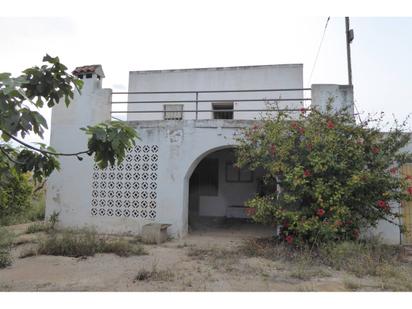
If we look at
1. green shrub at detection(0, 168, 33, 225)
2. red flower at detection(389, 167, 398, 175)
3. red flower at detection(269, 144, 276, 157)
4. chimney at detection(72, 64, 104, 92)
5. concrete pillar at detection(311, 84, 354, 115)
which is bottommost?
green shrub at detection(0, 168, 33, 225)

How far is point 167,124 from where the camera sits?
359 inches

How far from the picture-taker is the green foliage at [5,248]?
232 inches

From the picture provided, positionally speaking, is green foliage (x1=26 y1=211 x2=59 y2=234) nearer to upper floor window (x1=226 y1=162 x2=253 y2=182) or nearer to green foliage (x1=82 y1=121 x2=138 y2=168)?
upper floor window (x1=226 y1=162 x2=253 y2=182)

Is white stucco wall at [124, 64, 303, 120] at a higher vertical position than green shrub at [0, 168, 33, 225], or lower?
higher

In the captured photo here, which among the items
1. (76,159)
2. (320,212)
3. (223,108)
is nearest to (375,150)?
(320,212)

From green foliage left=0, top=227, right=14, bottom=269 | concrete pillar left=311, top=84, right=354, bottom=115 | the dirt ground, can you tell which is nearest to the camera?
the dirt ground

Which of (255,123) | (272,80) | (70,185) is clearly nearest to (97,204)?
(70,185)

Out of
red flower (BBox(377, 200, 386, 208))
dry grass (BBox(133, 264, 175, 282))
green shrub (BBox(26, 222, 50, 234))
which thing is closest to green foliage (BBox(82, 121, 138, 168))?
dry grass (BBox(133, 264, 175, 282))

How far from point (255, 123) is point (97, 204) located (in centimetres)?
490

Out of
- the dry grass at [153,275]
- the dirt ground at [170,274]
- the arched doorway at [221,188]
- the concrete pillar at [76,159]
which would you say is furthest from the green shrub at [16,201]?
the dry grass at [153,275]

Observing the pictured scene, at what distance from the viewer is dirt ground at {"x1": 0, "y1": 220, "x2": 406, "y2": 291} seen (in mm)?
4809

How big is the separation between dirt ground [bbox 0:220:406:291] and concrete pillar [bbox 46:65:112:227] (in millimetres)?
2156

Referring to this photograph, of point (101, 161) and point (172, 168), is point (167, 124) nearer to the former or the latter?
point (172, 168)

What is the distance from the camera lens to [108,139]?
10.2 feet
